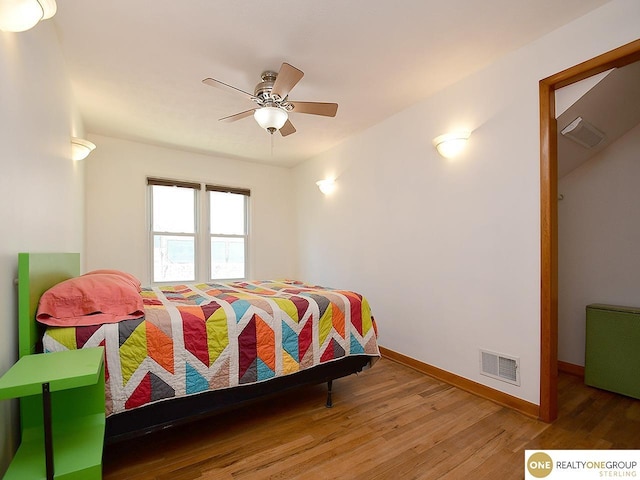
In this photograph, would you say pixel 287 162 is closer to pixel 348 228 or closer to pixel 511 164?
pixel 348 228

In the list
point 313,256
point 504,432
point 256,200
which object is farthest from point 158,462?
point 256,200

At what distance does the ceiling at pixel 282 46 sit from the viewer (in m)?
1.82

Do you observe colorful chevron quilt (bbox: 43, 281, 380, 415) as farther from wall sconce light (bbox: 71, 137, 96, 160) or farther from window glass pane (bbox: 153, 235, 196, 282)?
window glass pane (bbox: 153, 235, 196, 282)

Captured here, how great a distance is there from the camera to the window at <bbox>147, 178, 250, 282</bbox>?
4.15m

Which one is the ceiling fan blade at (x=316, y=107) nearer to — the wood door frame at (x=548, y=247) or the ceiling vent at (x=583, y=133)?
the wood door frame at (x=548, y=247)

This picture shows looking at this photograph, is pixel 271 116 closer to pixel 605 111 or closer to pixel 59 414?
pixel 59 414

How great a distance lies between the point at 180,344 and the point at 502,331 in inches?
87.8

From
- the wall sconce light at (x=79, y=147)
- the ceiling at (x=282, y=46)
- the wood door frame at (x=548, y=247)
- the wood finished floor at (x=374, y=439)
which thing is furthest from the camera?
the wall sconce light at (x=79, y=147)

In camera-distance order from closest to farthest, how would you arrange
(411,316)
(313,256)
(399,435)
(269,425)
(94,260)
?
1. (399,435)
2. (269,425)
3. (411,316)
4. (94,260)
5. (313,256)

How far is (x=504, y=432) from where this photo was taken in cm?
191

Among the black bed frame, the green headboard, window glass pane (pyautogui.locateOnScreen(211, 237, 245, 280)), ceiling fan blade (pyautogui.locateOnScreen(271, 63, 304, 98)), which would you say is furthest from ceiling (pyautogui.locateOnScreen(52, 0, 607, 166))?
the black bed frame

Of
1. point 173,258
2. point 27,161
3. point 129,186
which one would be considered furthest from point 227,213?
point 27,161

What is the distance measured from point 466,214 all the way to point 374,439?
1825mm

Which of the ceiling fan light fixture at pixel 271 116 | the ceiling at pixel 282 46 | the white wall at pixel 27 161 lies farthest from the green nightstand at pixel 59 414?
the ceiling at pixel 282 46
